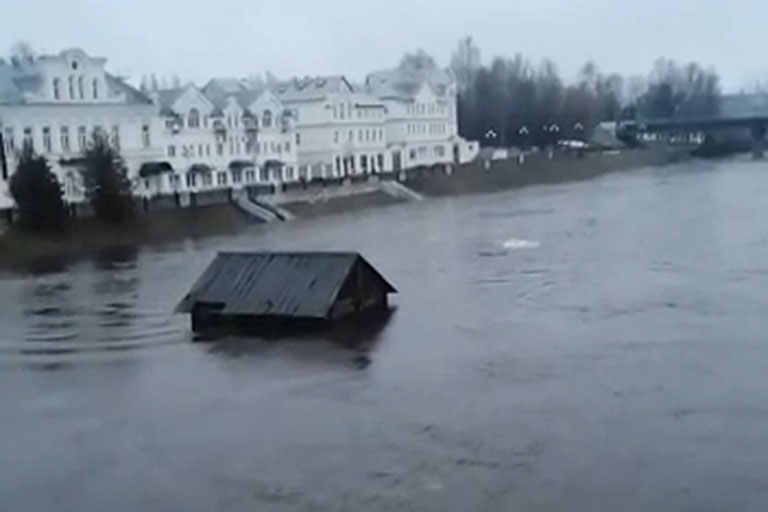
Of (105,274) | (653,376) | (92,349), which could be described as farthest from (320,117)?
(653,376)

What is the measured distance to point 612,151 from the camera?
259 feet

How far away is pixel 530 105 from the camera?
266ft

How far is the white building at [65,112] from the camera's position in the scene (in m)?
39.5

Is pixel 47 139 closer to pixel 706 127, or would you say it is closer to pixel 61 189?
pixel 61 189

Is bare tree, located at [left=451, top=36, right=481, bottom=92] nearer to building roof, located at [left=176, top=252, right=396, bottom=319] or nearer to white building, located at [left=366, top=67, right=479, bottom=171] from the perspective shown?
white building, located at [left=366, top=67, right=479, bottom=171]

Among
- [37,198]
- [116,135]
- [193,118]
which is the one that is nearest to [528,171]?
[193,118]

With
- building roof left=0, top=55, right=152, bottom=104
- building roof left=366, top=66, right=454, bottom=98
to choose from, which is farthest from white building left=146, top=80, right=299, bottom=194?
building roof left=366, top=66, right=454, bottom=98

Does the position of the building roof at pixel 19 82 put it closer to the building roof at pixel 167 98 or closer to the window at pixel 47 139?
the window at pixel 47 139

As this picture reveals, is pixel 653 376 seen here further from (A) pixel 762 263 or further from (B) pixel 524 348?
(A) pixel 762 263

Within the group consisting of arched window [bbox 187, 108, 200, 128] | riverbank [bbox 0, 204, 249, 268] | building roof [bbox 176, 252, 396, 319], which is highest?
arched window [bbox 187, 108, 200, 128]

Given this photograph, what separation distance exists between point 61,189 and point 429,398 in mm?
25840

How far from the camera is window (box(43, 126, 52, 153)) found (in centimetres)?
4041

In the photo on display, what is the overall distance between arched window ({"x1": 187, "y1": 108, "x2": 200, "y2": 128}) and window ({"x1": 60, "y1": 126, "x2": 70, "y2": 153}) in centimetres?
768

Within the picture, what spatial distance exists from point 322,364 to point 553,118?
6971 cm
